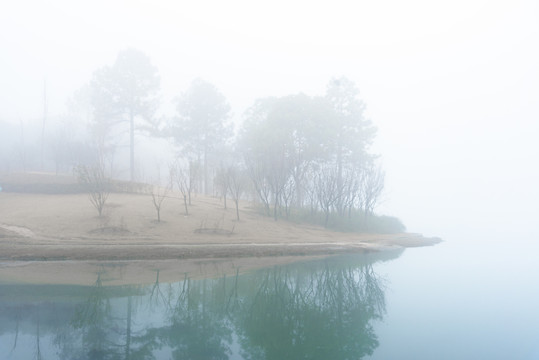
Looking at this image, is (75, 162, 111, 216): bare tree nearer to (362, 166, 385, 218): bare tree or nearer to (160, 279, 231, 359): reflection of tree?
(160, 279, 231, 359): reflection of tree

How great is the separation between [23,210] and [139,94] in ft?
62.1

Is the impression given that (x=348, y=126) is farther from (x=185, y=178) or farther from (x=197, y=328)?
(x=197, y=328)

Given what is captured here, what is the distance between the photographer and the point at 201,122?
38.9 m

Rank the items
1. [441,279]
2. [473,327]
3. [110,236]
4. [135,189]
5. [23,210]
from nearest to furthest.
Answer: [473,327], [441,279], [110,236], [23,210], [135,189]

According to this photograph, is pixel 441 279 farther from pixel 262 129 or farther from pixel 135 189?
pixel 135 189

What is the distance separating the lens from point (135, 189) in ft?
97.8

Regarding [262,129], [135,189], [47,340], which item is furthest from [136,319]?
[262,129]

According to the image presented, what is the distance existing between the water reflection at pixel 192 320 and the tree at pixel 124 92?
27.5 metres

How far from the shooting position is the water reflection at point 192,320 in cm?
769

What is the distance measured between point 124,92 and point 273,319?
33.8 metres

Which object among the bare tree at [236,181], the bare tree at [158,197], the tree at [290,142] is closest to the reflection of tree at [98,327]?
the bare tree at [158,197]

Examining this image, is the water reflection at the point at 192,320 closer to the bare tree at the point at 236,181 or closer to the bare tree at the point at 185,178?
the bare tree at the point at 185,178

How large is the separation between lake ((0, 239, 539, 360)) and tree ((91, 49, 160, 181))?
2727 centimetres

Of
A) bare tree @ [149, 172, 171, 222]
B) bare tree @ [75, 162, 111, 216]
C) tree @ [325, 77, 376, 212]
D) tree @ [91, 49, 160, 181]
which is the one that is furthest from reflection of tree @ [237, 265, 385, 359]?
tree @ [91, 49, 160, 181]
